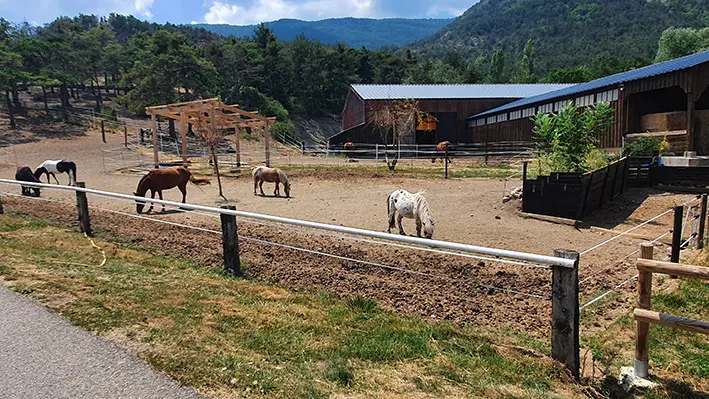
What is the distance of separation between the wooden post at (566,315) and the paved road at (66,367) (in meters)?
2.44

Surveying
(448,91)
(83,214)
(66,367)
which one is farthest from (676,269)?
(448,91)

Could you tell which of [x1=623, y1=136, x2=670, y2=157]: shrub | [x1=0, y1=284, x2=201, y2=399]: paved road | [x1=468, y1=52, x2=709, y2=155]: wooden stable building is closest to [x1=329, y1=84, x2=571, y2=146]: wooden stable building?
[x1=468, y1=52, x2=709, y2=155]: wooden stable building

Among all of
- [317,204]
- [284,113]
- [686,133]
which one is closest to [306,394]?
[317,204]

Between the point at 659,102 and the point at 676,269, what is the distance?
79.1ft

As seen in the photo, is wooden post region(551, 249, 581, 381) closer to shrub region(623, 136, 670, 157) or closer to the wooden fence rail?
the wooden fence rail

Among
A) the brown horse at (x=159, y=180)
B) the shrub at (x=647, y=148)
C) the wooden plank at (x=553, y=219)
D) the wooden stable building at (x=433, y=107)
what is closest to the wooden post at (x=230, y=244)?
the brown horse at (x=159, y=180)

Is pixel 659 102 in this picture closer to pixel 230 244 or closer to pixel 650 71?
pixel 650 71

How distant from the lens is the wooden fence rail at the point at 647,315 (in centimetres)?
298

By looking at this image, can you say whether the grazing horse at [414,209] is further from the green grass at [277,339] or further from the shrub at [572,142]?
the shrub at [572,142]

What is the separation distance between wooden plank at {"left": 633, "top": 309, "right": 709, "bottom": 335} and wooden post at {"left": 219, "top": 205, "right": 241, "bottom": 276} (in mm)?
4230

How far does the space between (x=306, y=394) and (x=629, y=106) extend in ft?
76.7

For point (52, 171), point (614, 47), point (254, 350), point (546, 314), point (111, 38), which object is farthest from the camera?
point (614, 47)

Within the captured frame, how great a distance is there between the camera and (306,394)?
2709mm

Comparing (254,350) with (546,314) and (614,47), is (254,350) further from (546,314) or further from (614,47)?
(614,47)
